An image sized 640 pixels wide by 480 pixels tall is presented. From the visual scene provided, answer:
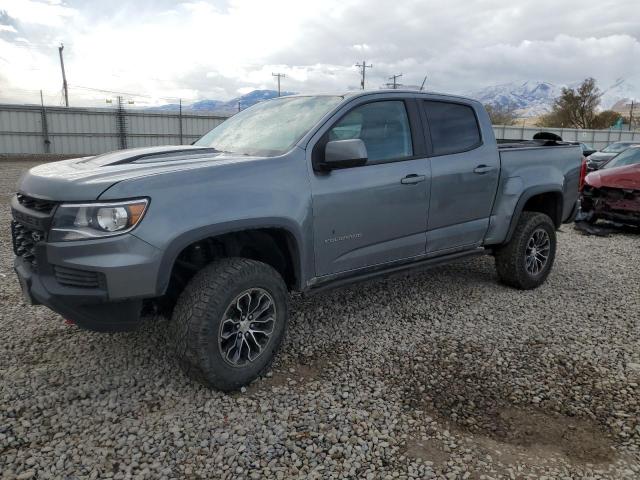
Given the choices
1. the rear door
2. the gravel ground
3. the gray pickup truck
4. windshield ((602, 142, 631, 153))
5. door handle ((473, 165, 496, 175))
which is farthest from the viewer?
windshield ((602, 142, 631, 153))

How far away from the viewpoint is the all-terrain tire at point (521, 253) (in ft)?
15.9

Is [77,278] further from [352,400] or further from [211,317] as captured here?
[352,400]

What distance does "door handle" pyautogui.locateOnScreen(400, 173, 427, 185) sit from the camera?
372 cm

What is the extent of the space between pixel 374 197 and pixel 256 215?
38.7 inches

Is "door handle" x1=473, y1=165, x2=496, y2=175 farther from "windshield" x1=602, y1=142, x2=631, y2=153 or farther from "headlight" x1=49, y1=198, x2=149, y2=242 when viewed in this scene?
"windshield" x1=602, y1=142, x2=631, y2=153

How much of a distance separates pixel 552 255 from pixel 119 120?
88.1 feet

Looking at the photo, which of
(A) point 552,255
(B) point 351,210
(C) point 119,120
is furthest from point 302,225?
(C) point 119,120

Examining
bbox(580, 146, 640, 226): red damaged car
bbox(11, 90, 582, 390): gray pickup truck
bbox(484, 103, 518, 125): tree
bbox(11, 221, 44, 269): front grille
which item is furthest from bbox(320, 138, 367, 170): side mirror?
bbox(484, 103, 518, 125): tree

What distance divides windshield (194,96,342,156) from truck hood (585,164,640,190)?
643 cm

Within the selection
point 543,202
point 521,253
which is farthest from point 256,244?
point 543,202

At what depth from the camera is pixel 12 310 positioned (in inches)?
165

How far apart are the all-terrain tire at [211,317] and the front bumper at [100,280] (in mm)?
237

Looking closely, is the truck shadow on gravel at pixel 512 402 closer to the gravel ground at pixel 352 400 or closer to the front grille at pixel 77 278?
the gravel ground at pixel 352 400

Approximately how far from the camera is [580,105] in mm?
49875
